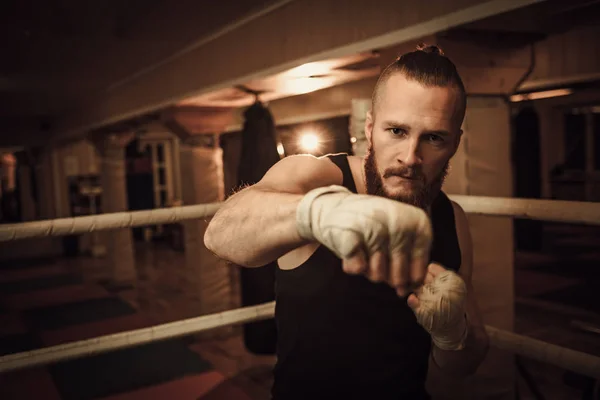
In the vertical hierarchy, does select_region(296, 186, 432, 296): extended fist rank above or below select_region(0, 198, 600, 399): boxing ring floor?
above

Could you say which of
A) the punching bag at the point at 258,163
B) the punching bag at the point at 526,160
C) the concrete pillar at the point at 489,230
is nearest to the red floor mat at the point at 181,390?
the punching bag at the point at 258,163

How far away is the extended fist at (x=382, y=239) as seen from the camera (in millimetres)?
640

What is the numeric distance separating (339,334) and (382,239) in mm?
559

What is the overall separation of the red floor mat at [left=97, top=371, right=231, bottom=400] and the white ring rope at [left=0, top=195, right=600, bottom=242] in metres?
1.32

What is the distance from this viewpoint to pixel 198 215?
5.42 ft

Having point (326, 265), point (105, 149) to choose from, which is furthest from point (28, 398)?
point (105, 149)

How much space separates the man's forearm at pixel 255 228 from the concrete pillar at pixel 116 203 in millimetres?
6098

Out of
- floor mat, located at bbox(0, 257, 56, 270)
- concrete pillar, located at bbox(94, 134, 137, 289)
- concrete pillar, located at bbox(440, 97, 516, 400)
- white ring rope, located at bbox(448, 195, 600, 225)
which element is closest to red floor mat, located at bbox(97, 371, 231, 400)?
concrete pillar, located at bbox(440, 97, 516, 400)

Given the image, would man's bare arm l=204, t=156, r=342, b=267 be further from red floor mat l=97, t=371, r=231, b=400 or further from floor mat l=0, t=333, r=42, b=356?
floor mat l=0, t=333, r=42, b=356

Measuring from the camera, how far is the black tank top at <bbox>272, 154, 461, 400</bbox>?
44.3 inches

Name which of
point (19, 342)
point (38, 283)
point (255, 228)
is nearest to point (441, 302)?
point (255, 228)

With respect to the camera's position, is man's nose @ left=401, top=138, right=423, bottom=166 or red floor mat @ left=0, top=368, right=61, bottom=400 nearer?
man's nose @ left=401, top=138, right=423, bottom=166

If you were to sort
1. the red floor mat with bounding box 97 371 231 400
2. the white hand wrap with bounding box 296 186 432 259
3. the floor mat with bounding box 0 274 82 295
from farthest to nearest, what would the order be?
1. the floor mat with bounding box 0 274 82 295
2. the red floor mat with bounding box 97 371 231 400
3. the white hand wrap with bounding box 296 186 432 259

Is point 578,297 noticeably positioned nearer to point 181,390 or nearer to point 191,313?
point 191,313
